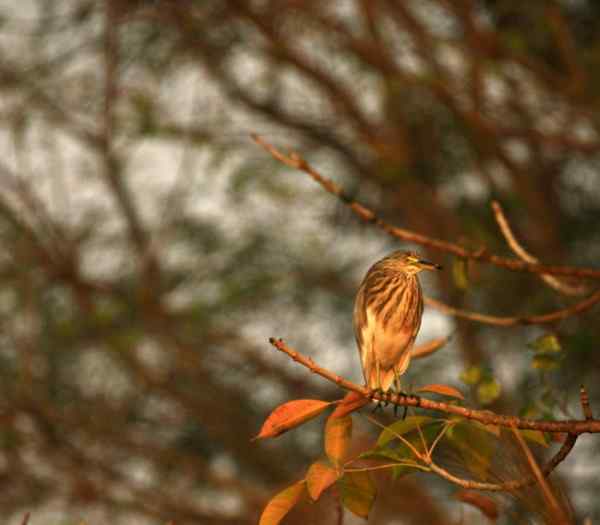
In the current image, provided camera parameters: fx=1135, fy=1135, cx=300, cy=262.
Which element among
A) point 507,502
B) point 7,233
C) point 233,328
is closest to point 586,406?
point 507,502

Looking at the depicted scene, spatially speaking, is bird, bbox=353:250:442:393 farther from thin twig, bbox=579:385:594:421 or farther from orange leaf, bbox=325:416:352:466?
thin twig, bbox=579:385:594:421

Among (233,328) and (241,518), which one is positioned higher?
(233,328)

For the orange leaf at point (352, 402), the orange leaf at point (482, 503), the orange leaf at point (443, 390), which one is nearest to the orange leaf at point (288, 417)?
the orange leaf at point (352, 402)

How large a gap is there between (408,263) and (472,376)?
48.9 inches

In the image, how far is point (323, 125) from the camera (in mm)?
10219

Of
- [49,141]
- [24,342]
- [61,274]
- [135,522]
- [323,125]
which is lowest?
[135,522]

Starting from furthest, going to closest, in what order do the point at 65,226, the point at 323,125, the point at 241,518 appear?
the point at 323,125
the point at 65,226
the point at 241,518

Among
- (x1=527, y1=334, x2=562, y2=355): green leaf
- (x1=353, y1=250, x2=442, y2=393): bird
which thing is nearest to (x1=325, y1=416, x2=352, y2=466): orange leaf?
(x1=527, y1=334, x2=562, y2=355): green leaf

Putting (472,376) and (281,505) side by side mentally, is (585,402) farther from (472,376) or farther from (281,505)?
(472,376)

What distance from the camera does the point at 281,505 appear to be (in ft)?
6.75

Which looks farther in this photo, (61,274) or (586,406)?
(61,274)

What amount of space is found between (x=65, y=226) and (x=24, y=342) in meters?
1.16

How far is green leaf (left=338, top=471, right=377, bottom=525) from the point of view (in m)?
2.03

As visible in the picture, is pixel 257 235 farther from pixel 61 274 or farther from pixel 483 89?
pixel 483 89
